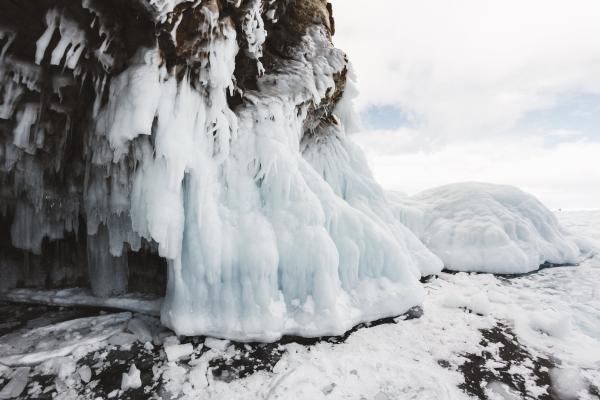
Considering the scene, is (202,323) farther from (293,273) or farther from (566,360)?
(566,360)

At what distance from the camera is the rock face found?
3322 millimetres

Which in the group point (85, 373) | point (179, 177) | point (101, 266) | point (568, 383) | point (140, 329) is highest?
point (179, 177)

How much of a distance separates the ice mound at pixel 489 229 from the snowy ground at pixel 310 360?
370cm

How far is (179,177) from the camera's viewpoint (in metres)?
3.66

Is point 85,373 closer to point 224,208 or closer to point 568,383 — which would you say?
point 224,208

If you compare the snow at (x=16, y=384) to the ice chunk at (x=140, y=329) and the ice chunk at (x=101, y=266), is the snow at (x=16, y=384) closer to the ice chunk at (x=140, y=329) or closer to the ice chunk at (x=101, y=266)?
the ice chunk at (x=140, y=329)

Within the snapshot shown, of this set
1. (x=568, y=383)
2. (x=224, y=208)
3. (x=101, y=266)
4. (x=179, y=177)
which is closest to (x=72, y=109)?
(x=179, y=177)

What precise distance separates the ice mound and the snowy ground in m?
3.70

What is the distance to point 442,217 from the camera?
35.1 ft

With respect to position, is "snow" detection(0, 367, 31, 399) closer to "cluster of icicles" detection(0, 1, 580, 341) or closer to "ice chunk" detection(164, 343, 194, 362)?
"ice chunk" detection(164, 343, 194, 362)

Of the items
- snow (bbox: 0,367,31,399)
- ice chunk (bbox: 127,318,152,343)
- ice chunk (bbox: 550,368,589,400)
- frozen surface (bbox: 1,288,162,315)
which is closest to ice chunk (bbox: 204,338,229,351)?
ice chunk (bbox: 127,318,152,343)

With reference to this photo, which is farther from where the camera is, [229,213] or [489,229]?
[489,229]

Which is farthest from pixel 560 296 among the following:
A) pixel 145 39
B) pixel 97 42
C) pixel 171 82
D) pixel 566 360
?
pixel 97 42

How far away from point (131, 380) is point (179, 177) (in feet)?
7.22
